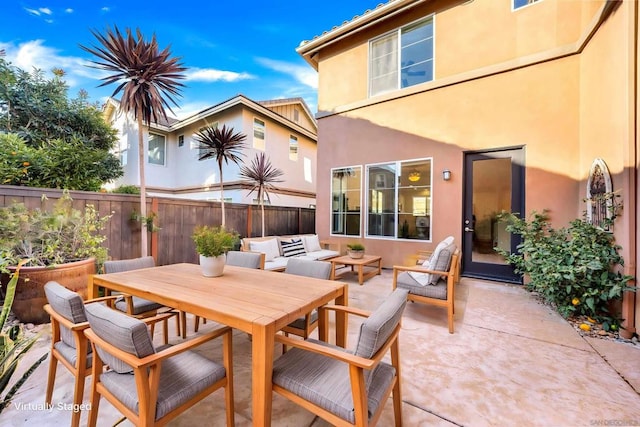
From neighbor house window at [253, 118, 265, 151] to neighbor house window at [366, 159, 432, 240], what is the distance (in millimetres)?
4351

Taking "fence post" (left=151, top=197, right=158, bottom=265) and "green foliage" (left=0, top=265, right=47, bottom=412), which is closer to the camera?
"green foliage" (left=0, top=265, right=47, bottom=412)

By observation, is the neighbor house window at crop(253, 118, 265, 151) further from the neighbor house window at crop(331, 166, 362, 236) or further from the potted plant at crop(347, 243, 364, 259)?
the potted plant at crop(347, 243, 364, 259)

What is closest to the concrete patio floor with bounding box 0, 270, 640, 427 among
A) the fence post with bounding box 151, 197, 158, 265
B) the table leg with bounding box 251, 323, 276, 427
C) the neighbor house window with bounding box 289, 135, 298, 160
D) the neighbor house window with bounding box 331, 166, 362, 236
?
the table leg with bounding box 251, 323, 276, 427

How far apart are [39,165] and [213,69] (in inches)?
212

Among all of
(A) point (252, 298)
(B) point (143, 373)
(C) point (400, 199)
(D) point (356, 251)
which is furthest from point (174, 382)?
(C) point (400, 199)

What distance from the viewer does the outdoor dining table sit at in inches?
52.3

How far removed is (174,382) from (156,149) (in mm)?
10586

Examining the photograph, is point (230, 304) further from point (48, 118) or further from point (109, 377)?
point (48, 118)

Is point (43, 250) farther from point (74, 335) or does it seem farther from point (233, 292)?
point (233, 292)

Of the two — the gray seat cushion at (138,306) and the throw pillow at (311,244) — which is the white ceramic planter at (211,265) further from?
the throw pillow at (311,244)

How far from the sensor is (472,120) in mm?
5035

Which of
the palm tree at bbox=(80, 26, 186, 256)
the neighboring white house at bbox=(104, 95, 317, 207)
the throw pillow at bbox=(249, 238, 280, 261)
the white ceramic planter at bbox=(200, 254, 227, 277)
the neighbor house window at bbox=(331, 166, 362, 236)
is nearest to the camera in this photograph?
the white ceramic planter at bbox=(200, 254, 227, 277)

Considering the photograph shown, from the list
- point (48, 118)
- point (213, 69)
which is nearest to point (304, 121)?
point (213, 69)

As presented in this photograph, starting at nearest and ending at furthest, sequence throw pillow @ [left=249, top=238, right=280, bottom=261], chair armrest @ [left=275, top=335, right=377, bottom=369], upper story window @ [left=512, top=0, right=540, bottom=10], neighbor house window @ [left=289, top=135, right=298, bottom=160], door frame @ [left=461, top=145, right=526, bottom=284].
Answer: chair armrest @ [left=275, top=335, right=377, bottom=369] < upper story window @ [left=512, top=0, right=540, bottom=10] < door frame @ [left=461, top=145, right=526, bottom=284] < throw pillow @ [left=249, top=238, right=280, bottom=261] < neighbor house window @ [left=289, top=135, right=298, bottom=160]
